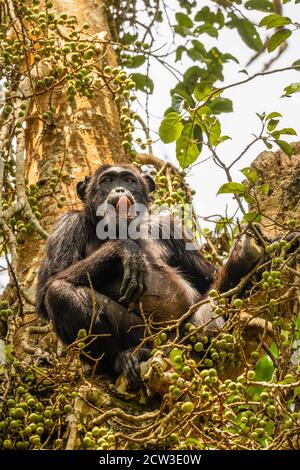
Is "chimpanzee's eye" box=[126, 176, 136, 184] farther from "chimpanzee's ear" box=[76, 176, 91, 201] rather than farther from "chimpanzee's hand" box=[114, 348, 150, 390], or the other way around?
"chimpanzee's hand" box=[114, 348, 150, 390]

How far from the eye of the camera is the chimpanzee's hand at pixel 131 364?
5.36 meters

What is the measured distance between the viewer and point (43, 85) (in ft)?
23.0

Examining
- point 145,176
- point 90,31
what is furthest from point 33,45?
point 145,176

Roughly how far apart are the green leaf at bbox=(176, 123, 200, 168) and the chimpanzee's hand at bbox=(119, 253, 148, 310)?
86cm

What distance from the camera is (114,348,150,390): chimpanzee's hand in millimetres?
5355

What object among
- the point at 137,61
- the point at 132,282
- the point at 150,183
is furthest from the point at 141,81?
the point at 132,282

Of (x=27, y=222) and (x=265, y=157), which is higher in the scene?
(x=265, y=157)

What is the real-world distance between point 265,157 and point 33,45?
92.8 inches

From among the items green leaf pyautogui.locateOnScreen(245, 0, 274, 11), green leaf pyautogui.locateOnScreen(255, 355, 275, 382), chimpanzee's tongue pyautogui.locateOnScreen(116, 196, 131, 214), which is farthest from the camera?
green leaf pyautogui.locateOnScreen(245, 0, 274, 11)

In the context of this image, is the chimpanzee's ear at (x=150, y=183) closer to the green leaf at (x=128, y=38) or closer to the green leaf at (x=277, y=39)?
the green leaf at (x=277, y=39)

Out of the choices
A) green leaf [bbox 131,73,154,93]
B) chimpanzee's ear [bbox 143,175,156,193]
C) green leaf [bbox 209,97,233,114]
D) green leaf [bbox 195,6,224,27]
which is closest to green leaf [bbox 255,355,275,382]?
chimpanzee's ear [bbox 143,175,156,193]

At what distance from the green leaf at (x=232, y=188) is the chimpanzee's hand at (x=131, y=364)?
131cm

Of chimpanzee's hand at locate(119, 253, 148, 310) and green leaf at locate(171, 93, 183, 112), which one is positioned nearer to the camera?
chimpanzee's hand at locate(119, 253, 148, 310)
